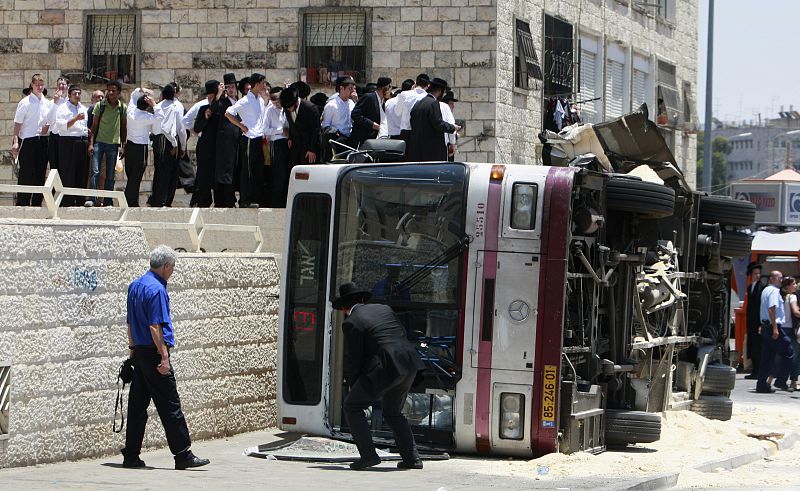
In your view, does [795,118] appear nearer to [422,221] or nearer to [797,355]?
[797,355]

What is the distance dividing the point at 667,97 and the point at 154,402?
78.8ft

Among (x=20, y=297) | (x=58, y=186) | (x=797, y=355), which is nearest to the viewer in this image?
(x=20, y=297)

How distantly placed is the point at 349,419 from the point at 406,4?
545 inches

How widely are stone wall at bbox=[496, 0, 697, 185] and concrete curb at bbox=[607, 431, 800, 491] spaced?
33.5ft

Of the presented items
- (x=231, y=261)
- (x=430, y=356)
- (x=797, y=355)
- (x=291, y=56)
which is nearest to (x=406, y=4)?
(x=291, y=56)

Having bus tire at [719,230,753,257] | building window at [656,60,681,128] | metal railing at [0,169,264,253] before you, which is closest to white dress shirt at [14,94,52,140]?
metal railing at [0,169,264,253]

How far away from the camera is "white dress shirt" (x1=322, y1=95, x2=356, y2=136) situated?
17984mm

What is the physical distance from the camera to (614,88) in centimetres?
3000

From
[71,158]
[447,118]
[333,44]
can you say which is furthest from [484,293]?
[333,44]

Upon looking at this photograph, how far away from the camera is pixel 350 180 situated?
11914 mm

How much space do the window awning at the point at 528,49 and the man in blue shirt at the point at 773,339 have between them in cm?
591

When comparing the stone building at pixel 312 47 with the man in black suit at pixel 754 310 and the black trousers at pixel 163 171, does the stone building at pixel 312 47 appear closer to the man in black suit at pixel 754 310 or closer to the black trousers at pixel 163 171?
the man in black suit at pixel 754 310

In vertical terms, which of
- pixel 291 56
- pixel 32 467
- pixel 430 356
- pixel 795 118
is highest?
pixel 795 118

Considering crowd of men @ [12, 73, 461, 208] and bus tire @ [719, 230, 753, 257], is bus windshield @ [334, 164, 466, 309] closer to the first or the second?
bus tire @ [719, 230, 753, 257]
